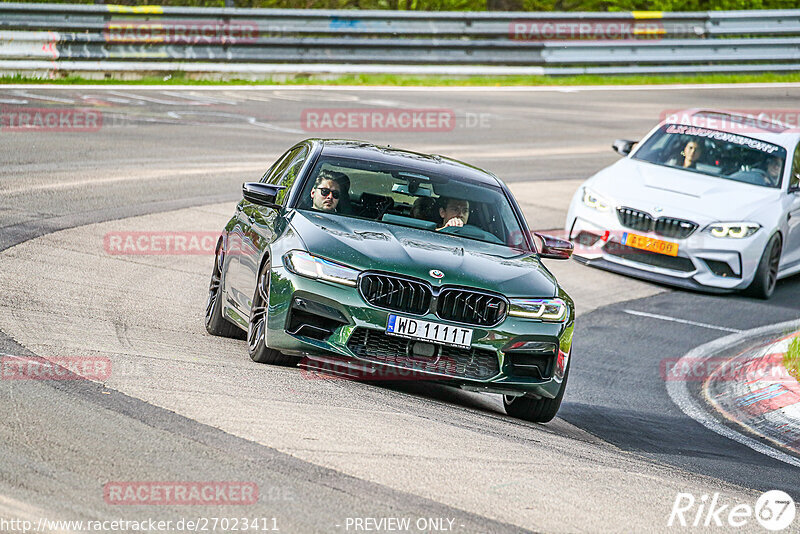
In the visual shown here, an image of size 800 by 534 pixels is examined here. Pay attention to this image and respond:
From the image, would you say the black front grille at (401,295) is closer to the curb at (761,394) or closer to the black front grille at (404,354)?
the black front grille at (404,354)

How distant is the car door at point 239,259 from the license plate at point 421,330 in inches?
50.9

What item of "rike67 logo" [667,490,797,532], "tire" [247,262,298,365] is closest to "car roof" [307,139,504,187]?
"tire" [247,262,298,365]

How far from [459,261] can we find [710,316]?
6134 mm

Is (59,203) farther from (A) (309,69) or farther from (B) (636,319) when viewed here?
(A) (309,69)

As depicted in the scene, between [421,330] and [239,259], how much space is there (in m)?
1.96

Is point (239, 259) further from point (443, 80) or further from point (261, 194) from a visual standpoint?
point (443, 80)

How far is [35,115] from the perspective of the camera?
19.1 metres

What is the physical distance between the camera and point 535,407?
8281 millimetres

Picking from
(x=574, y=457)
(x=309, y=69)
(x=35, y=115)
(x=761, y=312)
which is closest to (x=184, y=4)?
(x=309, y=69)

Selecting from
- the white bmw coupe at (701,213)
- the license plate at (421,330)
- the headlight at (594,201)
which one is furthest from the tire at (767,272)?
the license plate at (421,330)

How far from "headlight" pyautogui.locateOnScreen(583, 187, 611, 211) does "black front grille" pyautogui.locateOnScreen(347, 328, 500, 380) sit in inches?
284

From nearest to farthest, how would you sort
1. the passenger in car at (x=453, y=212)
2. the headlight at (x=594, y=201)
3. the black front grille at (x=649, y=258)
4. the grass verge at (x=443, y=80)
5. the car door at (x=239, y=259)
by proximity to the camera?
the car door at (x=239, y=259) < the passenger in car at (x=453, y=212) < the black front grille at (x=649, y=258) < the headlight at (x=594, y=201) < the grass verge at (x=443, y=80)

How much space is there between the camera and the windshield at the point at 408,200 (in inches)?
345

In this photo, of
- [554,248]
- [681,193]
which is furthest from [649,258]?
[554,248]
